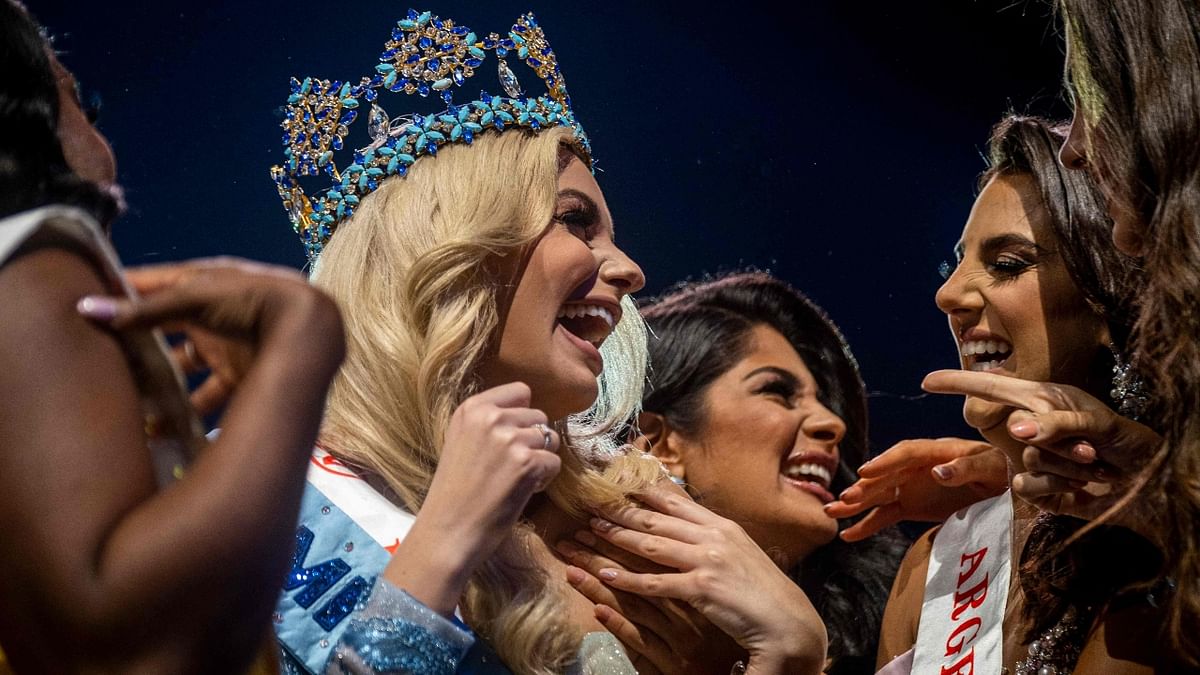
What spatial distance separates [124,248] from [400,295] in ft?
1.08

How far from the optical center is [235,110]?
1490 mm

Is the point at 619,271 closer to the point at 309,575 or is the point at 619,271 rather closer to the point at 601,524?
the point at 601,524

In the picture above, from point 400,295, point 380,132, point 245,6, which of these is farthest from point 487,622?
point 245,6

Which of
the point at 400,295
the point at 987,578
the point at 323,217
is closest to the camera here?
Result: the point at 400,295

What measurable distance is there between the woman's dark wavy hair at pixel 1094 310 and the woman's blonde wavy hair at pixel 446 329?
1.74ft

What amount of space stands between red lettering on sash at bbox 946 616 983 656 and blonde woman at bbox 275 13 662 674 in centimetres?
46

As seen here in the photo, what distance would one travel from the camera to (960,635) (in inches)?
63.7

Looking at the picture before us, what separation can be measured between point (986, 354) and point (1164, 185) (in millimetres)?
494

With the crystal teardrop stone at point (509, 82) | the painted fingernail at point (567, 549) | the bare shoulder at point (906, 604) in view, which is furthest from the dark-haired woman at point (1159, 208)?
the crystal teardrop stone at point (509, 82)

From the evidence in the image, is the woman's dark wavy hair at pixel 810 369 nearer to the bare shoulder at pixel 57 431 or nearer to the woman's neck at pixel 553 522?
the woman's neck at pixel 553 522

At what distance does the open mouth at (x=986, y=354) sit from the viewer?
166 centimetres

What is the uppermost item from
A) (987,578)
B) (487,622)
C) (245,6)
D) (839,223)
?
(245,6)

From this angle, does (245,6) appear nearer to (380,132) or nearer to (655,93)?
(380,132)

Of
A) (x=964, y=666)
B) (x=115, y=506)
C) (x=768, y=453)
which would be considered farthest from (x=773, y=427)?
(x=115, y=506)
